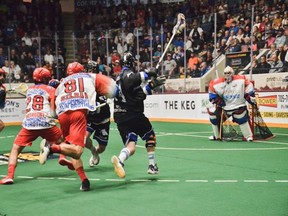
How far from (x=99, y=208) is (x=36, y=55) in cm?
1259

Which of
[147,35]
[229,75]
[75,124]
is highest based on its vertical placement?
[147,35]

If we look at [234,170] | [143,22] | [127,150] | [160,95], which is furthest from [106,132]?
[143,22]

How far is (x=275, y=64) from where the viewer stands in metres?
12.2

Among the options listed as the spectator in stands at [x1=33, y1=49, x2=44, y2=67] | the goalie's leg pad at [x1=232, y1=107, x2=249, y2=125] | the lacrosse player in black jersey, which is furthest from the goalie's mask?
the spectator in stands at [x1=33, y1=49, x2=44, y2=67]

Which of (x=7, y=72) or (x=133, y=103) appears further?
(x=7, y=72)

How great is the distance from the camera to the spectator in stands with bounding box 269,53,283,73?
12133mm

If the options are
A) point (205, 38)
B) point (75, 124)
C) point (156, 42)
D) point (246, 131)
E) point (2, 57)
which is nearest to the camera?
point (75, 124)

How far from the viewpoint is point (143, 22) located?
2005 centimetres

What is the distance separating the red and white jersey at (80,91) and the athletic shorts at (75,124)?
6cm

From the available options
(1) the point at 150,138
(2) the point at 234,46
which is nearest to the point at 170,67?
(2) the point at 234,46

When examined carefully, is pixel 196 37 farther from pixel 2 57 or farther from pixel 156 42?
pixel 2 57

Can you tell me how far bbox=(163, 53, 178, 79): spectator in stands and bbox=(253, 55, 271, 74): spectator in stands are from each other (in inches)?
112

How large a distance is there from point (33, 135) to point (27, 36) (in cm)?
1172

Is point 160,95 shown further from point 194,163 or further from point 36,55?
point 194,163
